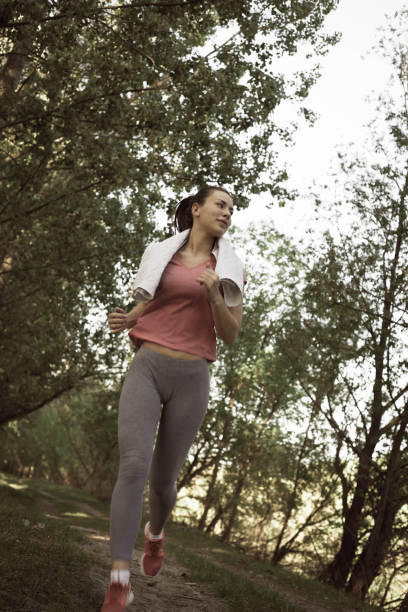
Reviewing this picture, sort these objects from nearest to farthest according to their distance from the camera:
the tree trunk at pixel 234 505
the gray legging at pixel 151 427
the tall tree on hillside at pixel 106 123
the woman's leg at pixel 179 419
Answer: the gray legging at pixel 151 427 < the woman's leg at pixel 179 419 < the tall tree on hillside at pixel 106 123 < the tree trunk at pixel 234 505

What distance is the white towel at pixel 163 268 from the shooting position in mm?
3995

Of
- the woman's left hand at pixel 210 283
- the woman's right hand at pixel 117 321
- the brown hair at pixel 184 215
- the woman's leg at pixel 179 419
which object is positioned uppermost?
the brown hair at pixel 184 215

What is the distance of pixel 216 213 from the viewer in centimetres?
433

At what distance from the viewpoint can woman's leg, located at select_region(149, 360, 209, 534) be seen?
396cm

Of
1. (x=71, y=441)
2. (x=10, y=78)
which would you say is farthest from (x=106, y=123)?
(x=71, y=441)

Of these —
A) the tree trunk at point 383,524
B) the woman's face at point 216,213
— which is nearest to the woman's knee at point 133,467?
the woman's face at point 216,213

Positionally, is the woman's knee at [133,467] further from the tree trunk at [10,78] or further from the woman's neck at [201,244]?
the tree trunk at [10,78]

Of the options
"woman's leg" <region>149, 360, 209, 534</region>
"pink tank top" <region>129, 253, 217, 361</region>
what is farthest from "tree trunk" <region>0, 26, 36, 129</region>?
"woman's leg" <region>149, 360, 209, 534</region>

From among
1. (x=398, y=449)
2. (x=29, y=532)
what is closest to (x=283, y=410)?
(x=398, y=449)

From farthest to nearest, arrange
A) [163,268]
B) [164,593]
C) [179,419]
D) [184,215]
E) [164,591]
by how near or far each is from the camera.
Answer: [164,591] < [164,593] < [184,215] < [163,268] < [179,419]

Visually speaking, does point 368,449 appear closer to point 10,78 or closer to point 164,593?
point 164,593

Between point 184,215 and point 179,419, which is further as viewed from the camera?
point 184,215

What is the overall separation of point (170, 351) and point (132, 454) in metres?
0.69

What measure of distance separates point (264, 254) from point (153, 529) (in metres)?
Answer: 27.3
